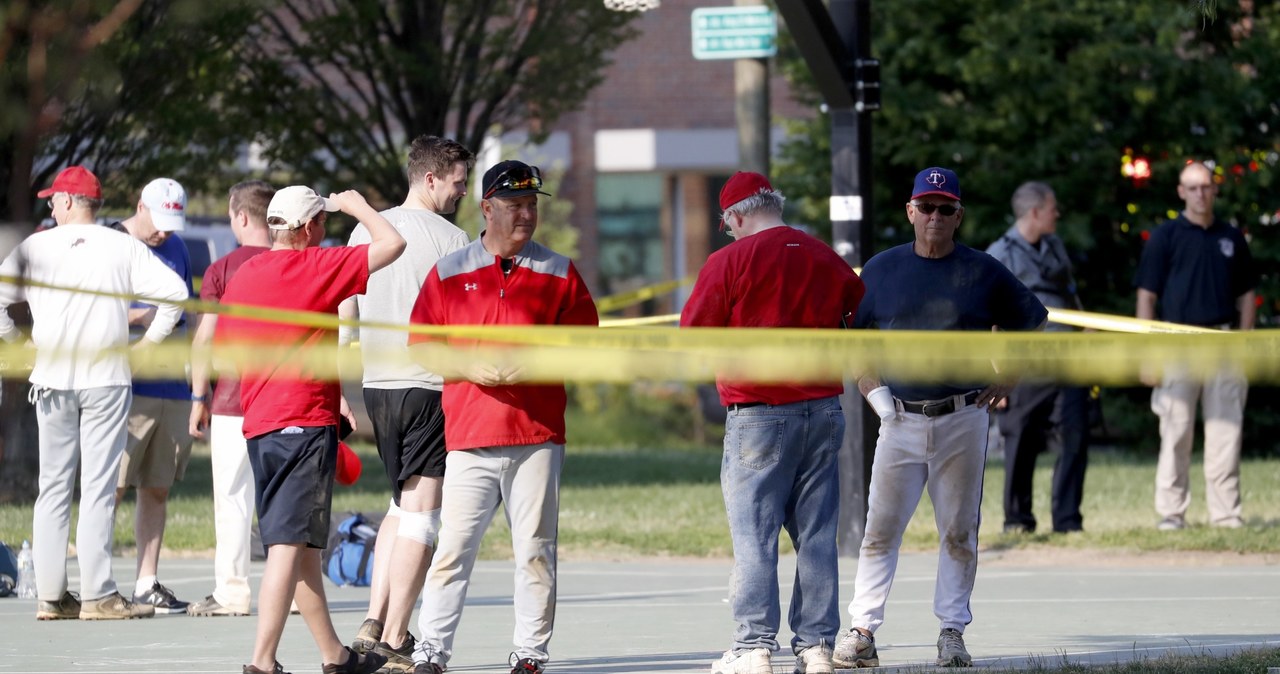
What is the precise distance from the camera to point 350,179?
59.5 ft

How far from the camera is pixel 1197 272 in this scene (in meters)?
12.1

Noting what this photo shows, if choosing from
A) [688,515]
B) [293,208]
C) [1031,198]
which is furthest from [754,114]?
[293,208]

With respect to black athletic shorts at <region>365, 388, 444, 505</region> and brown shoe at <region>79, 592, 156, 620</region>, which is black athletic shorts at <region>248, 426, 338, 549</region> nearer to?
black athletic shorts at <region>365, 388, 444, 505</region>

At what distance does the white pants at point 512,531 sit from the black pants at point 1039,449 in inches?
240

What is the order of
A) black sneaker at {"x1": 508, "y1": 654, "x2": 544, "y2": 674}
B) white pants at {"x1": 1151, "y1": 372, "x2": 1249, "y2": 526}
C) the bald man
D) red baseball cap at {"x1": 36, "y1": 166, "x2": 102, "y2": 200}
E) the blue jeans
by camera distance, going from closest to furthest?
black sneaker at {"x1": 508, "y1": 654, "x2": 544, "y2": 674}
the blue jeans
red baseball cap at {"x1": 36, "y1": 166, "x2": 102, "y2": 200}
the bald man
white pants at {"x1": 1151, "y1": 372, "x2": 1249, "y2": 526}

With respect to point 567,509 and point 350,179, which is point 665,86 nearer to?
point 350,179

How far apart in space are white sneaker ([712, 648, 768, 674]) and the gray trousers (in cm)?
340

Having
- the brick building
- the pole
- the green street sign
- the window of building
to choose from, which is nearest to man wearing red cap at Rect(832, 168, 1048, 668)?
the green street sign

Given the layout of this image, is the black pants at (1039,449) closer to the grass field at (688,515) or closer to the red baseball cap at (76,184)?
the grass field at (688,515)

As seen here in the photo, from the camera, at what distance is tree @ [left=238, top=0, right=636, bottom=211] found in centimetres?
1744

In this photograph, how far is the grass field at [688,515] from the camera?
11.7 meters

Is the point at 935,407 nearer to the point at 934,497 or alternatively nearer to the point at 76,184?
the point at 934,497

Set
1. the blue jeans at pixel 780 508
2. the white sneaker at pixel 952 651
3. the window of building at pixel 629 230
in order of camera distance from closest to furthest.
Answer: the blue jeans at pixel 780 508, the white sneaker at pixel 952 651, the window of building at pixel 629 230

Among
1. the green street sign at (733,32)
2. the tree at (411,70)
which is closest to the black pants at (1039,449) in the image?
the green street sign at (733,32)
